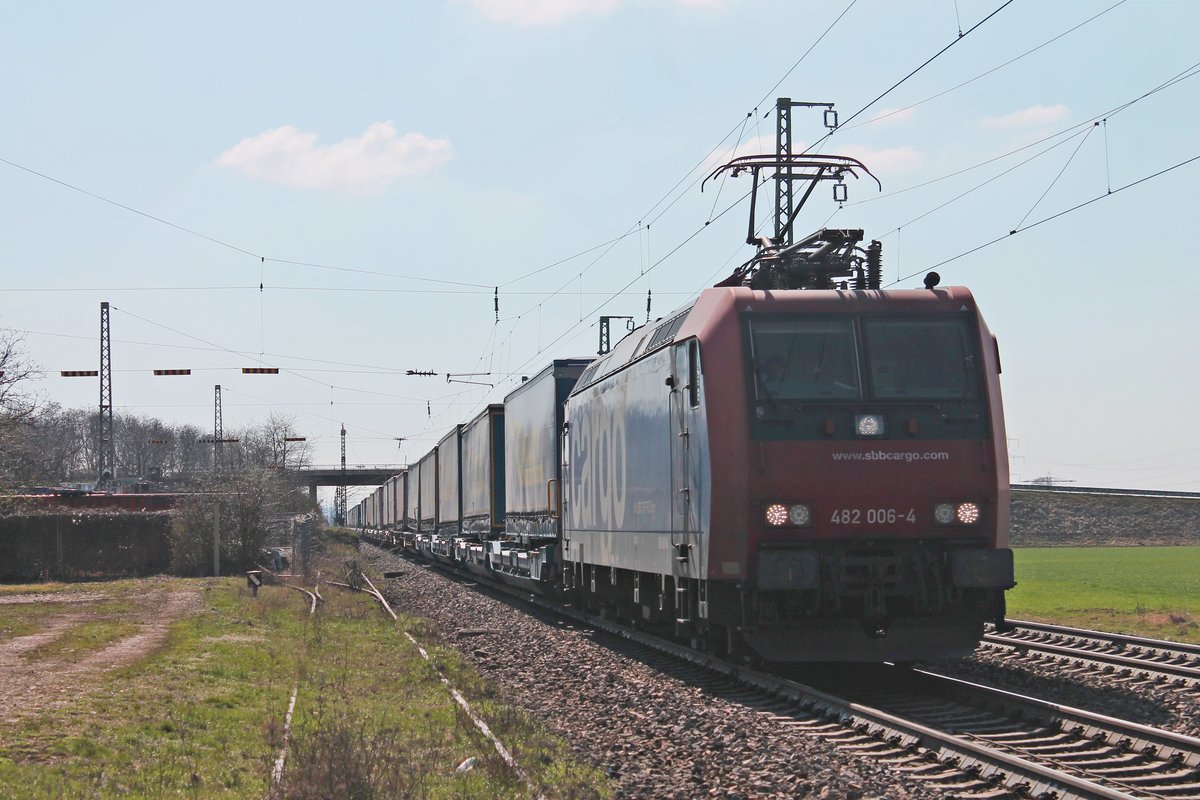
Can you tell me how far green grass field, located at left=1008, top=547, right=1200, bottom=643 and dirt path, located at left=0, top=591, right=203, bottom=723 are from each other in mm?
13396

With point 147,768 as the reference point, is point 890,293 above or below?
above

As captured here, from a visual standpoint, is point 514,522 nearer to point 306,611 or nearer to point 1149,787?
point 306,611

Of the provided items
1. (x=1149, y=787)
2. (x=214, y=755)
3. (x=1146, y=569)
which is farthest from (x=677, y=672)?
(x=1146, y=569)

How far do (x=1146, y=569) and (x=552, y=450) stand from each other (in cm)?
2624

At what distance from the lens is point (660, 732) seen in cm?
1022

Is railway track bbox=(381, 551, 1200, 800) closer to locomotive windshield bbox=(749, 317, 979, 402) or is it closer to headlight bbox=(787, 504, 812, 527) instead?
headlight bbox=(787, 504, 812, 527)

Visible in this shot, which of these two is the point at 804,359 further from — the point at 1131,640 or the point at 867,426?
the point at 1131,640

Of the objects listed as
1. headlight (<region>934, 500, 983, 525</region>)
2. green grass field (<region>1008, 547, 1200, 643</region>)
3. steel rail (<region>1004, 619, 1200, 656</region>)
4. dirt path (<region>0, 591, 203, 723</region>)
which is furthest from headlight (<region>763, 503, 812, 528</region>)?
green grass field (<region>1008, 547, 1200, 643</region>)

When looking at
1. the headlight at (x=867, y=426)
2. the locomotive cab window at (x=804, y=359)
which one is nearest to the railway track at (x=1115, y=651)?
the headlight at (x=867, y=426)

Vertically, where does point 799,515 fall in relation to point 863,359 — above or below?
below

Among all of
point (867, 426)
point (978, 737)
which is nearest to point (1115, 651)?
point (867, 426)

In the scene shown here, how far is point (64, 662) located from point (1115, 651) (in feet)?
40.4

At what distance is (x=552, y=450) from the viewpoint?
70.4 feet

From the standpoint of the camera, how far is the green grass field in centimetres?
1891
